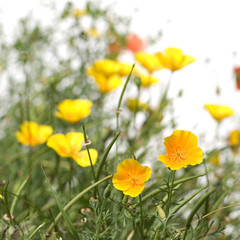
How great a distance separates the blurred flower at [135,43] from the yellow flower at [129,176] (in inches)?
39.7

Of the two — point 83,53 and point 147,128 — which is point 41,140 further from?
point 83,53

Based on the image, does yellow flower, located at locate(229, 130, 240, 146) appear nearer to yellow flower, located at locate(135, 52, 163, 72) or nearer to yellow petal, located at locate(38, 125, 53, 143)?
yellow flower, located at locate(135, 52, 163, 72)

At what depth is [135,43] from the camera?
1.48m

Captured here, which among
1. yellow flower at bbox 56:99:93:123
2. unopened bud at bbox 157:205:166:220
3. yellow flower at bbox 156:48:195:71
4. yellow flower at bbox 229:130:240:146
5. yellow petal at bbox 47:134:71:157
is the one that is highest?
yellow flower at bbox 156:48:195:71

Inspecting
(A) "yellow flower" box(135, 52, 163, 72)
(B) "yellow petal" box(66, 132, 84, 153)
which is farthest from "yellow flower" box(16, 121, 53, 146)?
(A) "yellow flower" box(135, 52, 163, 72)

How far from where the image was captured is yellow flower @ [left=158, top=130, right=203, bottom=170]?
0.53 metres

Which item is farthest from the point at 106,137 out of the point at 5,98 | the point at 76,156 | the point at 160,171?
the point at 5,98

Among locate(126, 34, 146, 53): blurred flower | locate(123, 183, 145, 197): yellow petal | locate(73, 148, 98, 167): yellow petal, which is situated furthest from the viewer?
locate(126, 34, 146, 53): blurred flower

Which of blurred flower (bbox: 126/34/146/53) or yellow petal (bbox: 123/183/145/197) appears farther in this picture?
blurred flower (bbox: 126/34/146/53)

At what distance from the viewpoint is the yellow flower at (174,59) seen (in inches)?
30.3

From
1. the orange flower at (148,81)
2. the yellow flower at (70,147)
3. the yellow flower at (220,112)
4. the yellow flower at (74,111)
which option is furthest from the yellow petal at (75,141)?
the orange flower at (148,81)

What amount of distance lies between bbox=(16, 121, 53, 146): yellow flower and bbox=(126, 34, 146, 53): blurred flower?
2.01 ft

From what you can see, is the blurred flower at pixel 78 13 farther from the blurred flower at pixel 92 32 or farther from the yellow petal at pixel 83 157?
the yellow petal at pixel 83 157

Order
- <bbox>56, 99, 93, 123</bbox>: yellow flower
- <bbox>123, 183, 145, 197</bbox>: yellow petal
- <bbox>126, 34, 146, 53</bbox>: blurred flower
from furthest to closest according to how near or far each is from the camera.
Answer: <bbox>126, 34, 146, 53</bbox>: blurred flower → <bbox>56, 99, 93, 123</bbox>: yellow flower → <bbox>123, 183, 145, 197</bbox>: yellow petal
